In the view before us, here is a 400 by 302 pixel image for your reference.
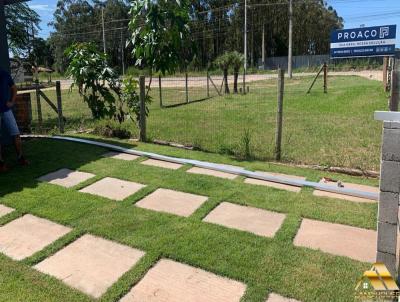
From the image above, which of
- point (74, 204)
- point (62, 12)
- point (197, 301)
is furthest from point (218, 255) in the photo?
point (62, 12)

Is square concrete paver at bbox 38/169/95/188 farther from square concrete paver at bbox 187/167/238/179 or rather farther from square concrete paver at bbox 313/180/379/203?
square concrete paver at bbox 313/180/379/203

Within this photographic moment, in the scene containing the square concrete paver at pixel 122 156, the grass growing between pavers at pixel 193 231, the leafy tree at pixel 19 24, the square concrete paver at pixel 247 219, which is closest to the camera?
the grass growing between pavers at pixel 193 231

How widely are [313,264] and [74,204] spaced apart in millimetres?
2512

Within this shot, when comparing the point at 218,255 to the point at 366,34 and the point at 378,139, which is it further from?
the point at 366,34

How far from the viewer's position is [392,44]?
988 inches

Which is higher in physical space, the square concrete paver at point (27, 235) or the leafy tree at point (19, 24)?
the leafy tree at point (19, 24)

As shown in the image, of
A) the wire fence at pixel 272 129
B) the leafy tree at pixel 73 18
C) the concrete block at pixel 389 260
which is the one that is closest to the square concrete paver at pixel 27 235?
the concrete block at pixel 389 260

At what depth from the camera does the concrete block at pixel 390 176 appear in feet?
7.62

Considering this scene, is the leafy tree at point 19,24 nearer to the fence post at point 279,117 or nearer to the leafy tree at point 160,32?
the leafy tree at point 160,32

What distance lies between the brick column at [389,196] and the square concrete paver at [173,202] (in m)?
1.88

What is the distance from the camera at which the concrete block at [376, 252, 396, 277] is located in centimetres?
246

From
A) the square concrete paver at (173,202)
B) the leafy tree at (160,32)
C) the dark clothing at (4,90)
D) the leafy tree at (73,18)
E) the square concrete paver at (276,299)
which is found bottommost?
the square concrete paver at (276,299)

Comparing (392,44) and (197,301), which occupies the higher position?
(392,44)

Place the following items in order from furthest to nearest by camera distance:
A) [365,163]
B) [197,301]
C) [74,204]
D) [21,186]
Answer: [365,163]
[21,186]
[74,204]
[197,301]
